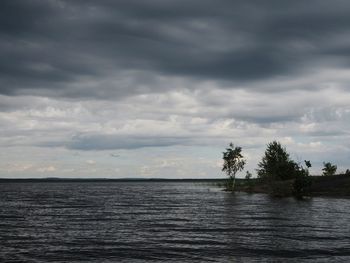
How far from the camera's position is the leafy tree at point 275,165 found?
479 ft

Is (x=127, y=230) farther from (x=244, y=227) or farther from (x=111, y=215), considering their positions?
(x=111, y=215)

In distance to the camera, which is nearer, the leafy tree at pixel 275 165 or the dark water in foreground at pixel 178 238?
the dark water in foreground at pixel 178 238

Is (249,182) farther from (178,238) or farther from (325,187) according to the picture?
(178,238)

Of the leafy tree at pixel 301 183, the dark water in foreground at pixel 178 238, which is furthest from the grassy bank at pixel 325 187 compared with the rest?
the dark water in foreground at pixel 178 238

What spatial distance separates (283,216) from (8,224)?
36413 mm

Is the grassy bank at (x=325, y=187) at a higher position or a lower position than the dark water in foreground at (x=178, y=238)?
higher

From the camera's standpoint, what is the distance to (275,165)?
151000 mm

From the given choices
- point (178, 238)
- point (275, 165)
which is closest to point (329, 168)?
point (275, 165)

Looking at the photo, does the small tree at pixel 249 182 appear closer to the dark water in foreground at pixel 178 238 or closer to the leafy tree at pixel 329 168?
the leafy tree at pixel 329 168

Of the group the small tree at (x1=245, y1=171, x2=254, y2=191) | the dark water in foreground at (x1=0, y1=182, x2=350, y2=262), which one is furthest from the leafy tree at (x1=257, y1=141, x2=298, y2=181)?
the dark water in foreground at (x1=0, y1=182, x2=350, y2=262)

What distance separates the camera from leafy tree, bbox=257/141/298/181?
146 m

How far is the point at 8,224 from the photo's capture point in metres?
57.9

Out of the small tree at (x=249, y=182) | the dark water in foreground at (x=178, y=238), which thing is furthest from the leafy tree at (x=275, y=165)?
the dark water in foreground at (x=178, y=238)

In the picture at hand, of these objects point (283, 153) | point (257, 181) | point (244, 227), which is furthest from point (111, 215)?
point (257, 181)
